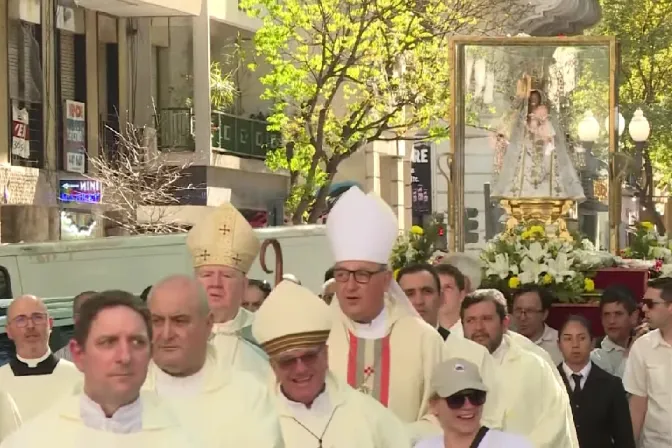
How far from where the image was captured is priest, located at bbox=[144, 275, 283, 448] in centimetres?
700

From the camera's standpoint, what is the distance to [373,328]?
28.5ft

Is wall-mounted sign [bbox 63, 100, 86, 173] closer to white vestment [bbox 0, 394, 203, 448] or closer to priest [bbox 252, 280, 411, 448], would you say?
priest [bbox 252, 280, 411, 448]

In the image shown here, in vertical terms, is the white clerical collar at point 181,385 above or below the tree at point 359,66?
below

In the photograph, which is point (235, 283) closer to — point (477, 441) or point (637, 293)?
point (477, 441)

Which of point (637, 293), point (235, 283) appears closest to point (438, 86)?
point (637, 293)

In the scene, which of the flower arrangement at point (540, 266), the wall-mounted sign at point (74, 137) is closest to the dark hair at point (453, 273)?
the flower arrangement at point (540, 266)

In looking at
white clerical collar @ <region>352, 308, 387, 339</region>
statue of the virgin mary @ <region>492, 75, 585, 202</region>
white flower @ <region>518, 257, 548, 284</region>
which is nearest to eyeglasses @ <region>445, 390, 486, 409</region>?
white clerical collar @ <region>352, 308, 387, 339</region>

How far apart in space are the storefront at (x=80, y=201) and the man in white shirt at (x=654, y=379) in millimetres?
19283

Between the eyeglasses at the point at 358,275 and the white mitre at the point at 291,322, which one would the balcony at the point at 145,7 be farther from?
the white mitre at the point at 291,322

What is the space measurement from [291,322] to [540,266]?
24.5 feet

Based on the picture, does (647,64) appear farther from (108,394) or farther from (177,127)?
(108,394)

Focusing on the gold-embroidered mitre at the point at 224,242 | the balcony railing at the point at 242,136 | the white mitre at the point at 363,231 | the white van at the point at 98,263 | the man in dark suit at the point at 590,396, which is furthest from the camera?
the balcony railing at the point at 242,136

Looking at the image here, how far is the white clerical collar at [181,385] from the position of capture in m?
7.14

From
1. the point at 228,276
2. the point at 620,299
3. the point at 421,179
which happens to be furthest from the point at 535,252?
the point at 421,179
